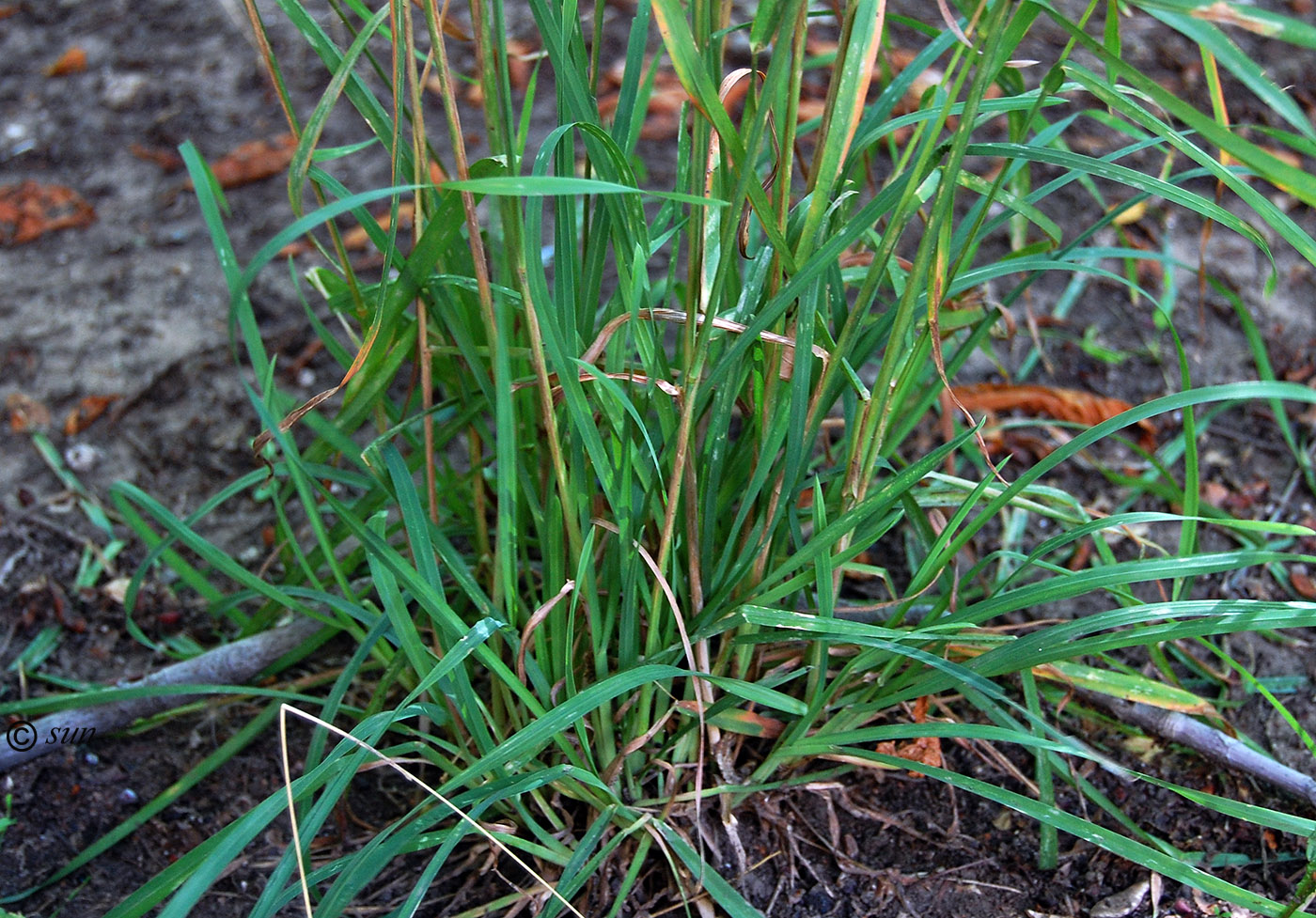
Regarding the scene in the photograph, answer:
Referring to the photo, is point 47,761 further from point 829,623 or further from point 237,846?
point 829,623

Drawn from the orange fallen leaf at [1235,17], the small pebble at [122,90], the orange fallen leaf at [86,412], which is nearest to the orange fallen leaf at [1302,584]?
the orange fallen leaf at [1235,17]

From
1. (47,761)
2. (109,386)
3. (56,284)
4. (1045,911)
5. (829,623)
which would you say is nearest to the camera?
(829,623)

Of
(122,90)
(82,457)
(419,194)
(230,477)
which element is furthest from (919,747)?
(122,90)

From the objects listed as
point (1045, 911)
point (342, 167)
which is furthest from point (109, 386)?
point (1045, 911)

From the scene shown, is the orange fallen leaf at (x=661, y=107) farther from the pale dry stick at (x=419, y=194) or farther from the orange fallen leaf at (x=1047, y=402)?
the pale dry stick at (x=419, y=194)

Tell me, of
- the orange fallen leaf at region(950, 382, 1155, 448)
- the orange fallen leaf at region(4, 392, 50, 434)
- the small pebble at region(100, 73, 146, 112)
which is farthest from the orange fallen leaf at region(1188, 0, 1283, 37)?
the small pebble at region(100, 73, 146, 112)

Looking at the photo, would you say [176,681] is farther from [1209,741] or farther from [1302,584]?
[1302,584]
